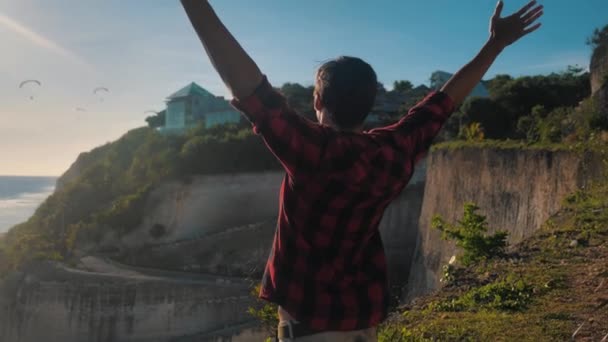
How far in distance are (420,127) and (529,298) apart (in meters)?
2.89

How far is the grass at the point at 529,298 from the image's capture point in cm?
341

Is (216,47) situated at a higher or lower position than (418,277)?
higher

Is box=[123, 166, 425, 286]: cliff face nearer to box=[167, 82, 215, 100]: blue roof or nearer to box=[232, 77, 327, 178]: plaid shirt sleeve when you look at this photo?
box=[167, 82, 215, 100]: blue roof

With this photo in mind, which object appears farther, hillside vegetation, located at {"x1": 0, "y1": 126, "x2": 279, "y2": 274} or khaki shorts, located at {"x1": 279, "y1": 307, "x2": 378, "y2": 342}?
hillside vegetation, located at {"x1": 0, "y1": 126, "x2": 279, "y2": 274}

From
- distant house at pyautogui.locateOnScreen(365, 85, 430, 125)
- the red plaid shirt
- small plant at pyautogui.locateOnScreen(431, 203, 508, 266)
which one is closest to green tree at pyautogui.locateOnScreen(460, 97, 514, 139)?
distant house at pyautogui.locateOnScreen(365, 85, 430, 125)

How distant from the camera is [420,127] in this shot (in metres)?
1.58

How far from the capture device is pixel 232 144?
Result: 27.5 m

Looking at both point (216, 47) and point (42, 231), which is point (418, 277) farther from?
point (42, 231)

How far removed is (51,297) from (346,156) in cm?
1885

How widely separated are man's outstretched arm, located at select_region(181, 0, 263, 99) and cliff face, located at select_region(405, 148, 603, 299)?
775 cm

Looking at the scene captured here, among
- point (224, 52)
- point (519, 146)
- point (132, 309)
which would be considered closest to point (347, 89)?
point (224, 52)

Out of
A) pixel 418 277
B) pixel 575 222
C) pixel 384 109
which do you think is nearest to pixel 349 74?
pixel 575 222

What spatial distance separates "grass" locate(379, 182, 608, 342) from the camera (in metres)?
3.41

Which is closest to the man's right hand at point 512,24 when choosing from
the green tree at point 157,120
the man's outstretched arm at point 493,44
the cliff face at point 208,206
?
the man's outstretched arm at point 493,44
